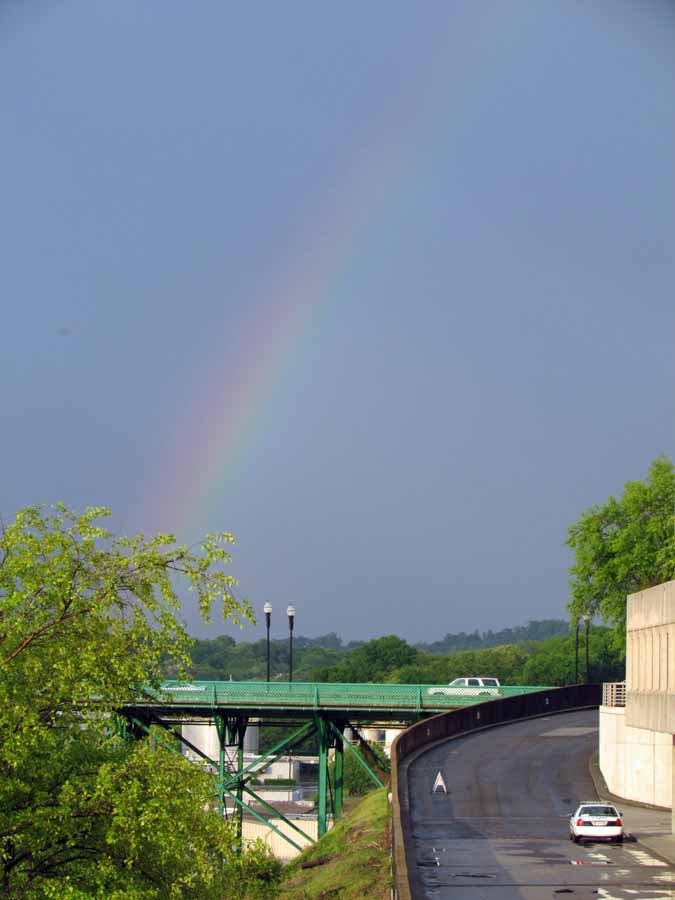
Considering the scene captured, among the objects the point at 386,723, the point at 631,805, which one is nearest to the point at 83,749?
the point at 631,805

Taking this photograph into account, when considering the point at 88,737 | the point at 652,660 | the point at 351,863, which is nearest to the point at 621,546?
the point at 652,660

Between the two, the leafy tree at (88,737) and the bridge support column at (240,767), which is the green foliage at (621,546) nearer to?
the bridge support column at (240,767)

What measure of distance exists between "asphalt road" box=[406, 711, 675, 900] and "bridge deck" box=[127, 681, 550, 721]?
3.46 metres

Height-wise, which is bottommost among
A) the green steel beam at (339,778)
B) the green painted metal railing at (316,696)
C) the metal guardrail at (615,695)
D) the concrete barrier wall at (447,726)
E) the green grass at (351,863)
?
the green steel beam at (339,778)

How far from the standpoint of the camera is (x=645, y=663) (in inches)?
1644

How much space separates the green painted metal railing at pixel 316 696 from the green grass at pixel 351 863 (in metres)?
12.8

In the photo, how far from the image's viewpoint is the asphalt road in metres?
28.6

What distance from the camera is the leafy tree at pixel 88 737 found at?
54.9 feet

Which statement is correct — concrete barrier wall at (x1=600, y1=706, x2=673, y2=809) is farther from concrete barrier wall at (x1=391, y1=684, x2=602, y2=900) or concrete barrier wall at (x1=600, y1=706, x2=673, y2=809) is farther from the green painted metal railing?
the green painted metal railing

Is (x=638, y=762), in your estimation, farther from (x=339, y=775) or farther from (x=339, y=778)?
(x=339, y=775)

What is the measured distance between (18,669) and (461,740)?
1703 inches

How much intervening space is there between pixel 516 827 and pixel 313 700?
23889 millimetres

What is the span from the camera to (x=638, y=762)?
46250 mm

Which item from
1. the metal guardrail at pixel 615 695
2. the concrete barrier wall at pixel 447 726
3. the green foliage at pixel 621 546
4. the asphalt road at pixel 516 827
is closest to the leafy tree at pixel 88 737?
the concrete barrier wall at pixel 447 726
